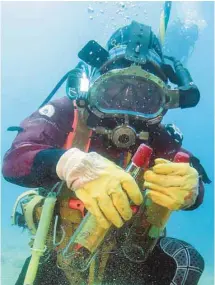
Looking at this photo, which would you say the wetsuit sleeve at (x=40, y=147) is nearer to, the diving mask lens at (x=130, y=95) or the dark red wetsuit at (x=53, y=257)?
the dark red wetsuit at (x=53, y=257)

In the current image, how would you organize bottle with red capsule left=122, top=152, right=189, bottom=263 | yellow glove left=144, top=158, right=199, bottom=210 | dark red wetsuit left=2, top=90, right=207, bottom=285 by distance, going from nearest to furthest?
yellow glove left=144, top=158, right=199, bottom=210 < bottle with red capsule left=122, top=152, right=189, bottom=263 < dark red wetsuit left=2, top=90, right=207, bottom=285

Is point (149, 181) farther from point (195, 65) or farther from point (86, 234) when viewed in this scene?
point (195, 65)

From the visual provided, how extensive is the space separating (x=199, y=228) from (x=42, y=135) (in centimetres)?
4597

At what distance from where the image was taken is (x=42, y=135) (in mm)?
2551

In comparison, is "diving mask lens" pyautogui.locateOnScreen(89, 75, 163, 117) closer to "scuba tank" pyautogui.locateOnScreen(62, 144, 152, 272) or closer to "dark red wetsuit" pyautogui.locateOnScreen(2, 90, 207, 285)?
"dark red wetsuit" pyautogui.locateOnScreen(2, 90, 207, 285)

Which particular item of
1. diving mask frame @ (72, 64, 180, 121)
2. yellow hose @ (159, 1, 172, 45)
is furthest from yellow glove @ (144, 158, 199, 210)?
yellow hose @ (159, 1, 172, 45)

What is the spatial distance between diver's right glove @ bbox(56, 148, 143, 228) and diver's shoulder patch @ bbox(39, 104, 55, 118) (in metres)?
0.84

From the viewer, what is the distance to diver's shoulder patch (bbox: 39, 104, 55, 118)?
8.95 ft

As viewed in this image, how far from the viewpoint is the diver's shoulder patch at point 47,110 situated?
273 cm

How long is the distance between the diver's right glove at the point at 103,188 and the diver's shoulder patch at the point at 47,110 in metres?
0.84

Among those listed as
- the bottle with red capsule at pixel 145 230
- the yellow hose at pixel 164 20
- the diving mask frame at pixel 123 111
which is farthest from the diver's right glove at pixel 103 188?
the yellow hose at pixel 164 20

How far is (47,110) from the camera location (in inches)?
109

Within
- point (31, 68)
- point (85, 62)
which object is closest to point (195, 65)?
point (31, 68)

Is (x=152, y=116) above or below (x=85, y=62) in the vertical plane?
below
